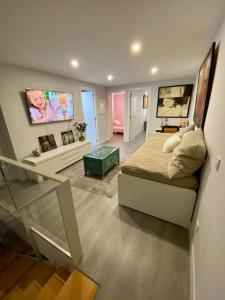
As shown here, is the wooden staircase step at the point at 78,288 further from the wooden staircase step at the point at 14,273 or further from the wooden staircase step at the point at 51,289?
the wooden staircase step at the point at 14,273

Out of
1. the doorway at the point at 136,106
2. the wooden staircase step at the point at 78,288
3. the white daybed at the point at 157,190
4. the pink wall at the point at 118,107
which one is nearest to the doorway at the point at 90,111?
the doorway at the point at 136,106

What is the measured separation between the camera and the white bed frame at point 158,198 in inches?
61.5

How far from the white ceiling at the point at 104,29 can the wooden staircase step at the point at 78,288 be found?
244 centimetres

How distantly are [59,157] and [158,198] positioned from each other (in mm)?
2418

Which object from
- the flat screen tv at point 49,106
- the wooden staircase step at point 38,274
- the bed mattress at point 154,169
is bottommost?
the wooden staircase step at point 38,274

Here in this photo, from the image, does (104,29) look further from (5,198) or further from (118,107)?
(118,107)

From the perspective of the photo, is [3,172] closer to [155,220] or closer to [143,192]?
[143,192]

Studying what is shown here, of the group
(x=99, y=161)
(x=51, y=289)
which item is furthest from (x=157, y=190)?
(x=51, y=289)

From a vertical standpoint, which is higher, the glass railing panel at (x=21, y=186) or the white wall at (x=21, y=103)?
the white wall at (x=21, y=103)

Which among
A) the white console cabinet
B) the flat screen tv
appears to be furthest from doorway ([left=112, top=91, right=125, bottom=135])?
the flat screen tv

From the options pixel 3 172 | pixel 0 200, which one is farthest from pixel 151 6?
pixel 0 200

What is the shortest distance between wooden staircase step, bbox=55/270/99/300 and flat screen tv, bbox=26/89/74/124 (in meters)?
2.80

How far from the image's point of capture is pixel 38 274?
58.5 inches

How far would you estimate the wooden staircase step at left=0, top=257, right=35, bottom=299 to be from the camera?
56.7 inches
